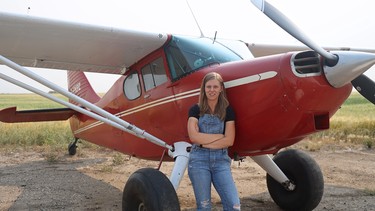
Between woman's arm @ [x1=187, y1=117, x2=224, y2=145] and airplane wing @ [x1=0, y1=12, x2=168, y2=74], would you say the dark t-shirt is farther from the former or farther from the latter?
airplane wing @ [x1=0, y1=12, x2=168, y2=74]

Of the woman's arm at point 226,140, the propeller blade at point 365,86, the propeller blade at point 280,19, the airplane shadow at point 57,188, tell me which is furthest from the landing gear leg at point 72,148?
the propeller blade at point 365,86

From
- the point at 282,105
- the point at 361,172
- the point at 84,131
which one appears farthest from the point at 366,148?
the point at 282,105

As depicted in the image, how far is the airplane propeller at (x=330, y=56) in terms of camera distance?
315 cm

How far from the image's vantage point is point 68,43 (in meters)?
5.13

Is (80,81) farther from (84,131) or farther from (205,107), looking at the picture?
(205,107)

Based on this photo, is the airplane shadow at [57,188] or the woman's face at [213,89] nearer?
the woman's face at [213,89]

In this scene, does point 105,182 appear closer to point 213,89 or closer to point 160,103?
point 160,103

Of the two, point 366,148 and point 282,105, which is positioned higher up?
point 282,105

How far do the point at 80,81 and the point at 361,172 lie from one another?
6437 millimetres

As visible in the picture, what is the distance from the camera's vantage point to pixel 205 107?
12.0ft

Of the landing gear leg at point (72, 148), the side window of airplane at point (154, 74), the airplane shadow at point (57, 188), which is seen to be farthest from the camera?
the landing gear leg at point (72, 148)

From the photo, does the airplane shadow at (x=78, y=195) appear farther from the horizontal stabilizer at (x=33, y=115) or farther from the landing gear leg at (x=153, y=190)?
the landing gear leg at (x=153, y=190)

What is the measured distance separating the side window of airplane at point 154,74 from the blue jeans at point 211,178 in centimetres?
143

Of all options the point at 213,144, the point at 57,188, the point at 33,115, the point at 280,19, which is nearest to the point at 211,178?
the point at 213,144
